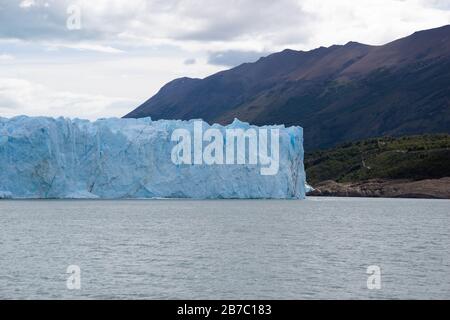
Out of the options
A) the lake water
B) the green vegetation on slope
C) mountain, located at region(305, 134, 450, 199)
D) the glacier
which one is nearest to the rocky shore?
mountain, located at region(305, 134, 450, 199)

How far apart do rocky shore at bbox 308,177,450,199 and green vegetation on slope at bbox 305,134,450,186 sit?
124cm

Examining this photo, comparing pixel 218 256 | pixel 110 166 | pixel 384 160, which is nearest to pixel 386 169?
pixel 384 160

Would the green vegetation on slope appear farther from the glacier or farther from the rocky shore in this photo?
the glacier

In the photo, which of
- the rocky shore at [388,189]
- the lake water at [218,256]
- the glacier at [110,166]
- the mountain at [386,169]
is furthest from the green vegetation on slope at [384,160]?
the lake water at [218,256]

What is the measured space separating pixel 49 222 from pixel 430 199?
67.6m

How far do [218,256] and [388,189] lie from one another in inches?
3044

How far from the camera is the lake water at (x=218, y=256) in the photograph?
25156 millimetres

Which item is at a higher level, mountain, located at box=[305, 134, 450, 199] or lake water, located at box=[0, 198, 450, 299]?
mountain, located at box=[305, 134, 450, 199]

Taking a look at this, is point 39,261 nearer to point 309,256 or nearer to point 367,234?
point 309,256

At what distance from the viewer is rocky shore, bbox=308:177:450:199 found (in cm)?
10238

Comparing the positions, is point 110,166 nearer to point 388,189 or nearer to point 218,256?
point 218,256

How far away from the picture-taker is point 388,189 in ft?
352

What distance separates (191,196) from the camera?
67.4 meters
